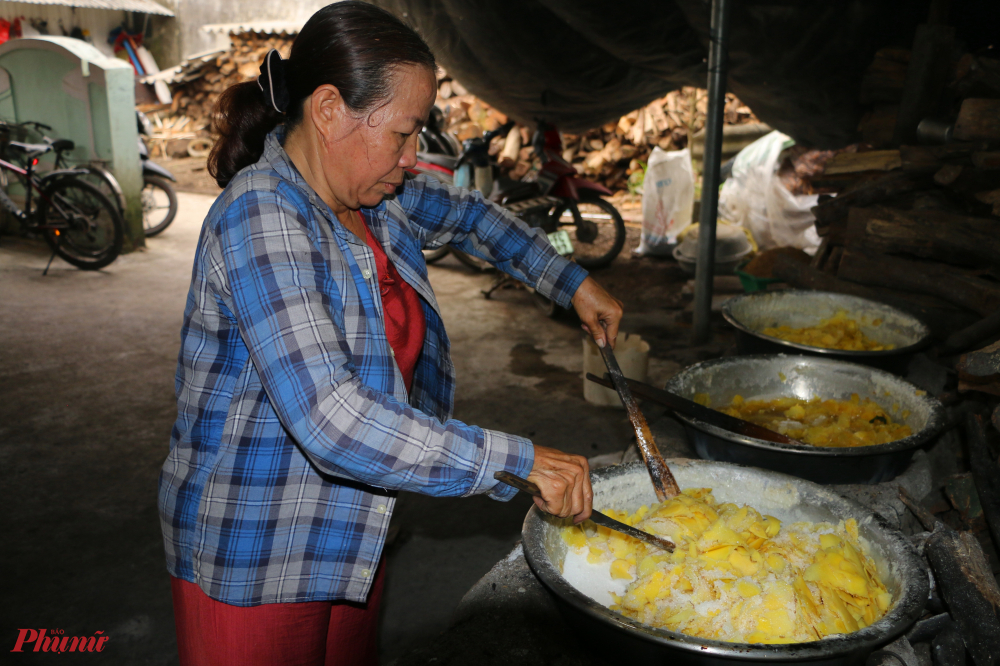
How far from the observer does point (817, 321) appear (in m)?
2.99

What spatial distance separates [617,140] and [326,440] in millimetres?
10816

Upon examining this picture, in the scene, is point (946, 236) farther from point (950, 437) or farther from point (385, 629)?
point (385, 629)

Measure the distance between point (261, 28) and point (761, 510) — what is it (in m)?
15.1

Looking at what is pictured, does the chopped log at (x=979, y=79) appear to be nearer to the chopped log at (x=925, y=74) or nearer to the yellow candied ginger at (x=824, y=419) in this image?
the chopped log at (x=925, y=74)

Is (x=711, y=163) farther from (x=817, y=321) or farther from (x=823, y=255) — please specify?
(x=817, y=321)

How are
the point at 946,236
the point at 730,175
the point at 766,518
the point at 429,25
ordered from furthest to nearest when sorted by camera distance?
1. the point at 730,175
2. the point at 429,25
3. the point at 946,236
4. the point at 766,518

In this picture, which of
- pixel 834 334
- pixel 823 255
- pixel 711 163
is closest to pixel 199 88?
pixel 711 163

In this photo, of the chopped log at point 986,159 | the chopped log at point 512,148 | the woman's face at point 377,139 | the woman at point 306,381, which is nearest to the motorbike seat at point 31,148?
the chopped log at point 512,148

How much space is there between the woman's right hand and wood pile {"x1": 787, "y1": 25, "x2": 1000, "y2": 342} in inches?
→ 92.1

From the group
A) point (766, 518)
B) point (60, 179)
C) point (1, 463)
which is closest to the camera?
point (766, 518)

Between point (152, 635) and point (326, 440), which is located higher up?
point (326, 440)

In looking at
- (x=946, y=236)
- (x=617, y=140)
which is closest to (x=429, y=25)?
(x=946, y=236)

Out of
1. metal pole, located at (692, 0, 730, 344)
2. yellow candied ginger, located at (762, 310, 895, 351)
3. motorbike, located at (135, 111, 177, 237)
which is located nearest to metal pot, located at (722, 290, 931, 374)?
yellow candied ginger, located at (762, 310, 895, 351)

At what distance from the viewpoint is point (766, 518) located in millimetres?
1685
